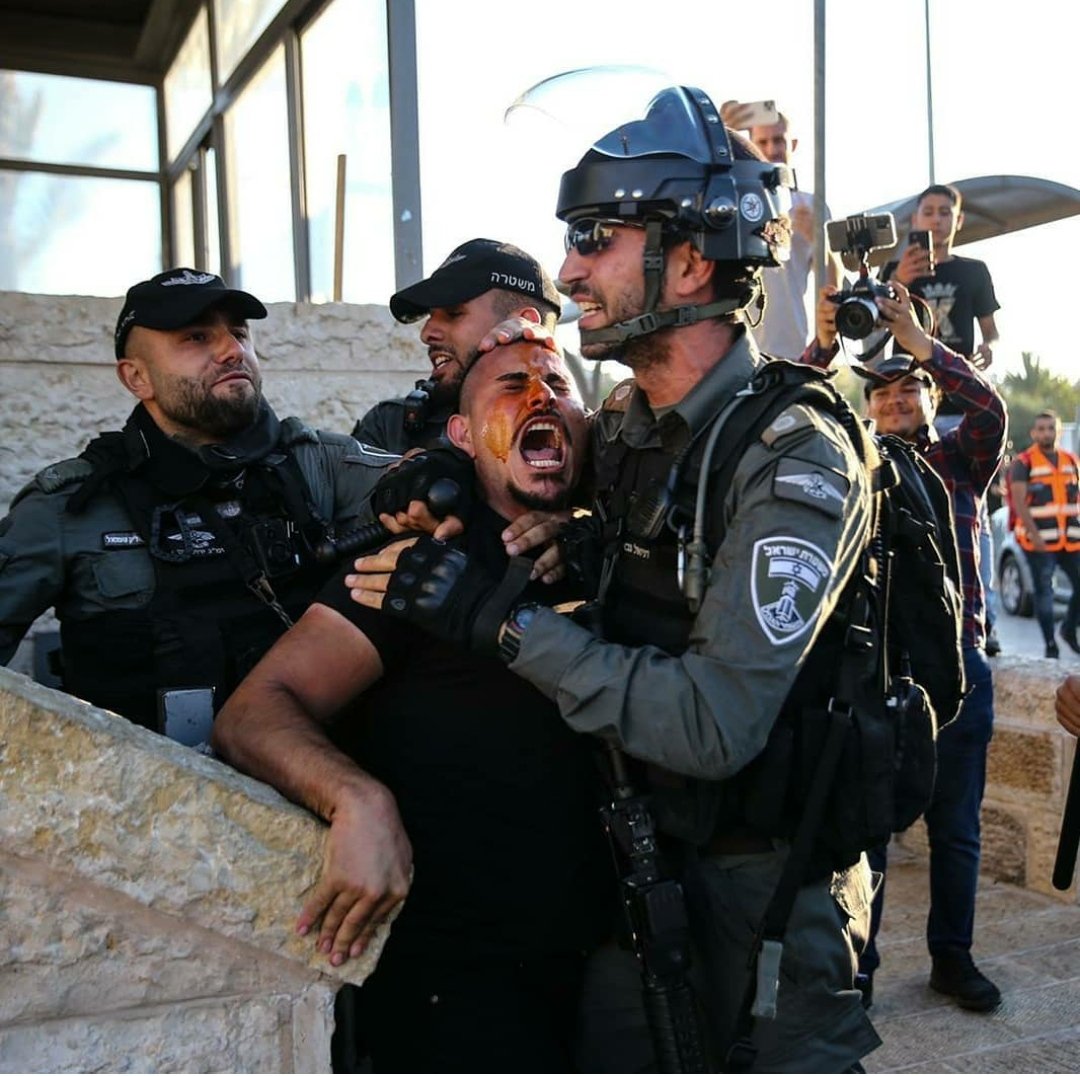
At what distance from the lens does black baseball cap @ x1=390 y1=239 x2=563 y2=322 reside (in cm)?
347

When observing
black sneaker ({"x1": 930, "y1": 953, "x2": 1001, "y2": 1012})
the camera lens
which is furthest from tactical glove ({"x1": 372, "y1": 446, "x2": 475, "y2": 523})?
black sneaker ({"x1": 930, "y1": 953, "x2": 1001, "y2": 1012})

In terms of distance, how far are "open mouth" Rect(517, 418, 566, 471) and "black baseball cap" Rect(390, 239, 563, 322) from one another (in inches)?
45.8

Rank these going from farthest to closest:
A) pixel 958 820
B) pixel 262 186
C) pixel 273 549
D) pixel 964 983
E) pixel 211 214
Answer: pixel 211 214
pixel 262 186
pixel 958 820
pixel 964 983
pixel 273 549

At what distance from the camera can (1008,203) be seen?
29.8 feet

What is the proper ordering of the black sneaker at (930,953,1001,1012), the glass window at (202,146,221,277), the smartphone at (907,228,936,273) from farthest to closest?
1. the glass window at (202,146,221,277)
2. the smartphone at (907,228,936,273)
3. the black sneaker at (930,953,1001,1012)

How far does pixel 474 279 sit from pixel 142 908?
7.28 feet

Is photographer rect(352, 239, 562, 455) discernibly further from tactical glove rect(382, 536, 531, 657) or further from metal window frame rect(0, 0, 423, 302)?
metal window frame rect(0, 0, 423, 302)

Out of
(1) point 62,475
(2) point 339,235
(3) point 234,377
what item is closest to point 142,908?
(1) point 62,475

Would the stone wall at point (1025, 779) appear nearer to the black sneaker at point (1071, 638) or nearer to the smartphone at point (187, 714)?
the smartphone at point (187, 714)

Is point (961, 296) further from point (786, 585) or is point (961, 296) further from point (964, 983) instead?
point (786, 585)

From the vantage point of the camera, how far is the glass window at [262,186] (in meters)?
7.91

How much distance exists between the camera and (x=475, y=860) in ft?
6.91

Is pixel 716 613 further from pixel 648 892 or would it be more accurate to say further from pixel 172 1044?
pixel 172 1044

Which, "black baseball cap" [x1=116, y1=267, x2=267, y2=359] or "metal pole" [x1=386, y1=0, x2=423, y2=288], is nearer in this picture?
"black baseball cap" [x1=116, y1=267, x2=267, y2=359]
